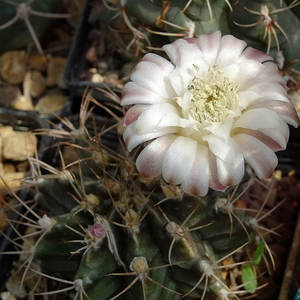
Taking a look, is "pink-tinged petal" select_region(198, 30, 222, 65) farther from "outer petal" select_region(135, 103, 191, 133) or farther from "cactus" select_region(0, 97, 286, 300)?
"cactus" select_region(0, 97, 286, 300)

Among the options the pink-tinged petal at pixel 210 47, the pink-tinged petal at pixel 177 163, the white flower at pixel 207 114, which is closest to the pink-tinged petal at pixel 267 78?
the white flower at pixel 207 114

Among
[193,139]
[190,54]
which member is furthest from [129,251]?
[190,54]

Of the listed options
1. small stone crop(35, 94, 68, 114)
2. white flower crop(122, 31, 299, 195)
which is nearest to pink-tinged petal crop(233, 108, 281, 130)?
white flower crop(122, 31, 299, 195)

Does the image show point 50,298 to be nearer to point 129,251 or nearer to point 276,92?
point 129,251

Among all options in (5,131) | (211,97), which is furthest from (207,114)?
(5,131)

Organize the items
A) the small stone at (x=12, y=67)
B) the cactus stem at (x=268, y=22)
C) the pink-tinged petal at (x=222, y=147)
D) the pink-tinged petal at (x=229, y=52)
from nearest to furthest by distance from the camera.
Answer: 1. the pink-tinged petal at (x=222, y=147)
2. the pink-tinged petal at (x=229, y=52)
3. the cactus stem at (x=268, y=22)
4. the small stone at (x=12, y=67)

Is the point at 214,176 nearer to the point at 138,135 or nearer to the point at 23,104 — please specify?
the point at 138,135

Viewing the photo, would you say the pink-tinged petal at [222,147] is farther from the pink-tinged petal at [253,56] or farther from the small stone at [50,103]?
the small stone at [50,103]
